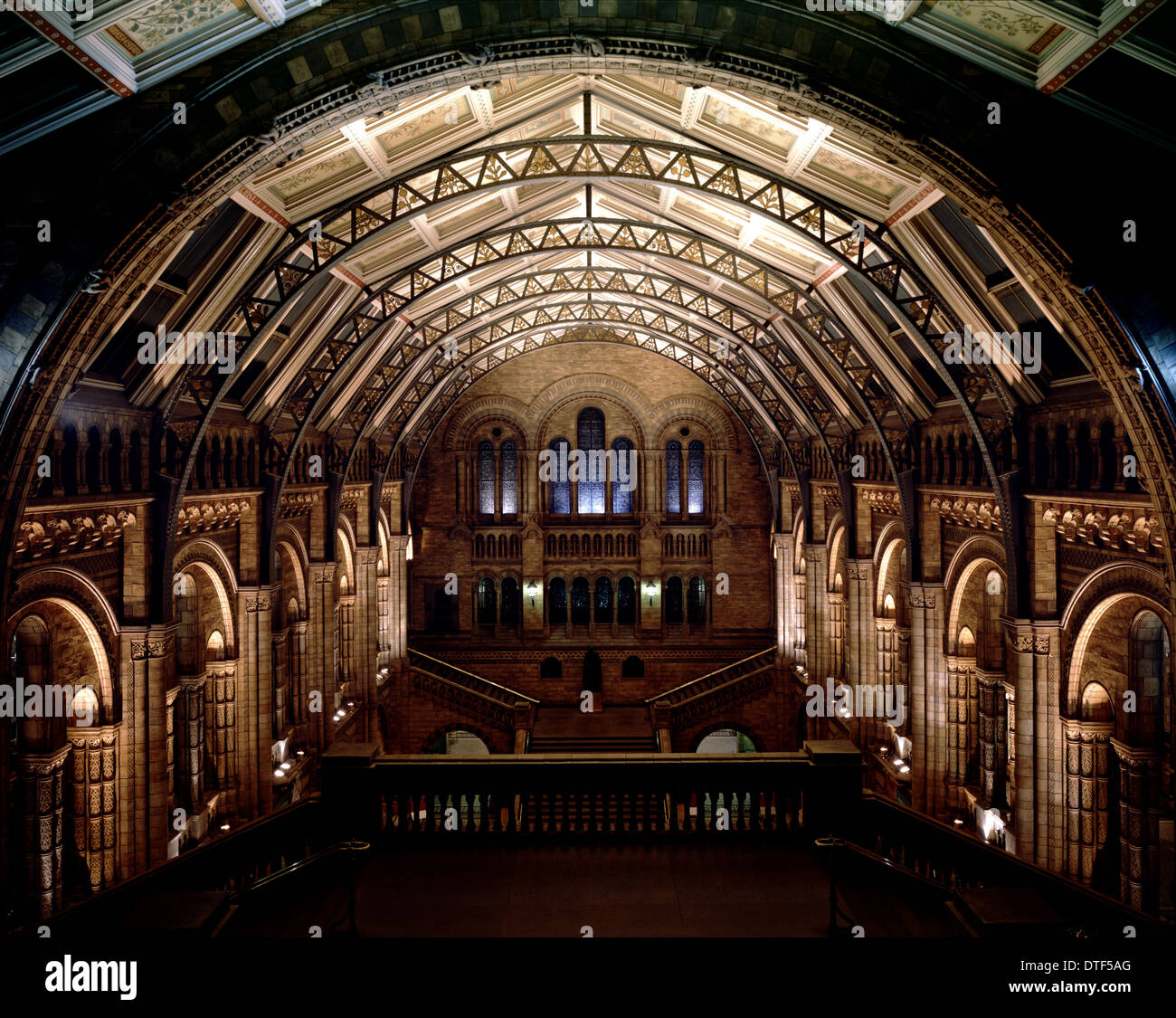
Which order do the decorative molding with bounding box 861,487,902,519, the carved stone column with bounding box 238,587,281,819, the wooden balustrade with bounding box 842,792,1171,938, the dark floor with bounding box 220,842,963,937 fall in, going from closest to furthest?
the wooden balustrade with bounding box 842,792,1171,938, the dark floor with bounding box 220,842,963,937, the carved stone column with bounding box 238,587,281,819, the decorative molding with bounding box 861,487,902,519

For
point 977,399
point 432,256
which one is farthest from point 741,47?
point 432,256

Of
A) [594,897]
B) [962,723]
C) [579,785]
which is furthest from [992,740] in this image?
[594,897]

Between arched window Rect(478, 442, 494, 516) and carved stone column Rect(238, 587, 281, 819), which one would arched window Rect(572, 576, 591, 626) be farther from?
carved stone column Rect(238, 587, 281, 819)

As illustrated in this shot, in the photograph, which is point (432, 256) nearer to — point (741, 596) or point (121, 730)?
point (121, 730)

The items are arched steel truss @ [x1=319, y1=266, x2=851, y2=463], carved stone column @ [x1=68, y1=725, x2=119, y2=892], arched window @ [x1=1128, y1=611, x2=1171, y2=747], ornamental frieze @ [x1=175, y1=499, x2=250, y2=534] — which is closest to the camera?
arched window @ [x1=1128, y1=611, x2=1171, y2=747]

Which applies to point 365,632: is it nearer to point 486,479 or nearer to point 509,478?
point 486,479

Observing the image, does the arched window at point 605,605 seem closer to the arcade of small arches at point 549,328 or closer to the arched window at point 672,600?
the arched window at point 672,600

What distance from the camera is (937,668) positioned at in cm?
1658

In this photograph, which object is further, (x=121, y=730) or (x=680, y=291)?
(x=680, y=291)

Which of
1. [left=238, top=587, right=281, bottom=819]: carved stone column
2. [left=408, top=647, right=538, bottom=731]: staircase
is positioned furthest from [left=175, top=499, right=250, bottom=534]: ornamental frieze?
[left=408, top=647, right=538, bottom=731]: staircase

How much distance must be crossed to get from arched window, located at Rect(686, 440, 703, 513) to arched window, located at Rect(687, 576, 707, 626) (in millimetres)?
2941

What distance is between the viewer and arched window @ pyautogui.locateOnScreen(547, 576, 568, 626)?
34.2 m

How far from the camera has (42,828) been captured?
37.6 ft

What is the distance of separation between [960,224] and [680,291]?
1267cm
